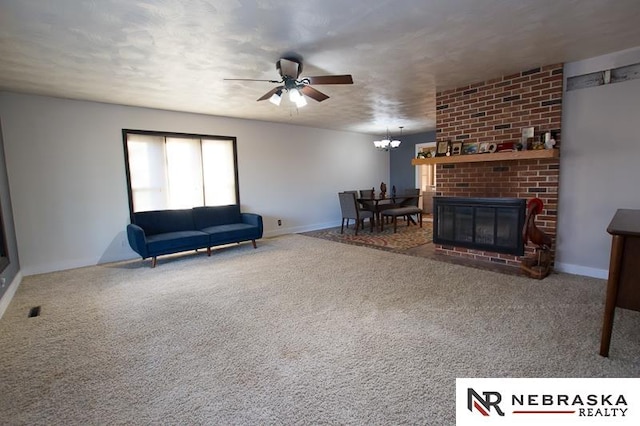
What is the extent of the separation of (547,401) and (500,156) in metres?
2.88

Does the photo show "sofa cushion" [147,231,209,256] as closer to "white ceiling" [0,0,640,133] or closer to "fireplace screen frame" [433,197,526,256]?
"white ceiling" [0,0,640,133]

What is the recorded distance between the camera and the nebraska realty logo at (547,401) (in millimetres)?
1404

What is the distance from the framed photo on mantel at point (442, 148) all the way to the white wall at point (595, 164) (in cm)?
128

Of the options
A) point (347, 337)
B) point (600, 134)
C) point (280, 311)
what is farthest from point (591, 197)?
point (280, 311)

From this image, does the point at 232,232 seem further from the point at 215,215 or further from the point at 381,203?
the point at 381,203

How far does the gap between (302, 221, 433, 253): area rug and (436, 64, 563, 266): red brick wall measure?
704 millimetres

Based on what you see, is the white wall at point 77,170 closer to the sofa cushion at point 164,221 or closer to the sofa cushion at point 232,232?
the sofa cushion at point 164,221

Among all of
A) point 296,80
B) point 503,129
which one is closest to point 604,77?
point 503,129

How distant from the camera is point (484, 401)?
154 centimetres

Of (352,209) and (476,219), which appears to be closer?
(476,219)

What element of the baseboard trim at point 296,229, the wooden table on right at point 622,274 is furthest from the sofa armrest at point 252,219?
the wooden table on right at point 622,274

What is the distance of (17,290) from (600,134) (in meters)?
6.57

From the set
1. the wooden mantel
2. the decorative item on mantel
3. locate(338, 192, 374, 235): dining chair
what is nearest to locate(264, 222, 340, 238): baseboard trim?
locate(338, 192, 374, 235): dining chair

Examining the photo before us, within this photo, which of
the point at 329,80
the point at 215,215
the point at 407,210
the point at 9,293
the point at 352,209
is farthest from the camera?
the point at 407,210
